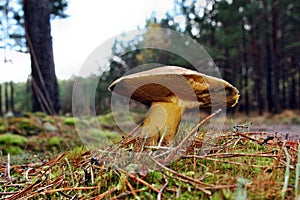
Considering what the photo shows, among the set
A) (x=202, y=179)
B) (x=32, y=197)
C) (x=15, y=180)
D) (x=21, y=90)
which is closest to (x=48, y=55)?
(x=15, y=180)

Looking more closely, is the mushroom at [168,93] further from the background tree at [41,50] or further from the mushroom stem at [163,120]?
the background tree at [41,50]

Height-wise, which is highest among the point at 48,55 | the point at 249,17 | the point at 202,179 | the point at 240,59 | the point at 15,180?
the point at 249,17

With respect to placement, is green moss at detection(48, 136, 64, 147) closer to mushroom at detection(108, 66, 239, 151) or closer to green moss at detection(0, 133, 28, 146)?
green moss at detection(0, 133, 28, 146)

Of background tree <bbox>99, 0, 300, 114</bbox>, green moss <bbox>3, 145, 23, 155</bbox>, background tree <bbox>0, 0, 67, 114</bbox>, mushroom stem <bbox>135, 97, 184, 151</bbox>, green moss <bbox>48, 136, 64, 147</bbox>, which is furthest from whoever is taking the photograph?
background tree <bbox>99, 0, 300, 114</bbox>

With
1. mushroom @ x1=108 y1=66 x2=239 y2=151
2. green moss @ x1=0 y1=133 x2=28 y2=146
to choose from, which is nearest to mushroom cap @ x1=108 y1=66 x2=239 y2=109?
mushroom @ x1=108 y1=66 x2=239 y2=151

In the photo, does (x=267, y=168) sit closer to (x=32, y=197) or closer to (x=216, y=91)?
(x=216, y=91)

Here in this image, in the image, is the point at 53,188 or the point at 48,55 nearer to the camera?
the point at 53,188

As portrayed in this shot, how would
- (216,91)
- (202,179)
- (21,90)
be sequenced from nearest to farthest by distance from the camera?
(202,179) → (216,91) → (21,90)

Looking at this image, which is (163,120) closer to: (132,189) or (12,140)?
(132,189)
